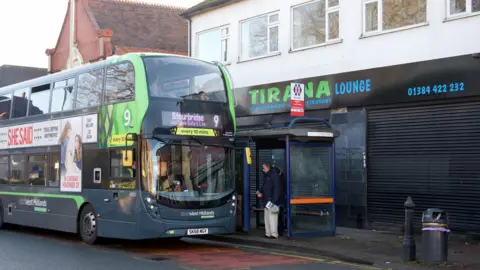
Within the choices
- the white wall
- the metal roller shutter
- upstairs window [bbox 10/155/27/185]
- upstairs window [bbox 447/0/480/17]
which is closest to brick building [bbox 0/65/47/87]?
the white wall

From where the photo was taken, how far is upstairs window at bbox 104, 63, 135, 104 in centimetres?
1323

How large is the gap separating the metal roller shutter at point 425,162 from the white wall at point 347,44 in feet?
4.65

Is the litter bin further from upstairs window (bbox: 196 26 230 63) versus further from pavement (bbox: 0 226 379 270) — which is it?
upstairs window (bbox: 196 26 230 63)

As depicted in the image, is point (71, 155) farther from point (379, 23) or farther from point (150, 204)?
point (379, 23)

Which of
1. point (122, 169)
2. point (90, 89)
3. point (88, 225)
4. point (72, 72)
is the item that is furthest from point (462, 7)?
point (88, 225)

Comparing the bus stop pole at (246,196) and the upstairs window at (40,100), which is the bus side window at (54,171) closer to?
the upstairs window at (40,100)

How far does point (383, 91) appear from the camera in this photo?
54.1 feet

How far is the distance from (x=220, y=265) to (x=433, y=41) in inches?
318

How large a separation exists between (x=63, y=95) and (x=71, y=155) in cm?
154

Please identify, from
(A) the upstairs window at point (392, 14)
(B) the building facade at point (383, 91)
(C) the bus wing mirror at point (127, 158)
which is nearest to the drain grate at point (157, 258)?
(C) the bus wing mirror at point (127, 158)

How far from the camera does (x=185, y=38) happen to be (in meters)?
37.9

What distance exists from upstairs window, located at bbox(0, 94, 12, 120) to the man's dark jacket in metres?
8.16

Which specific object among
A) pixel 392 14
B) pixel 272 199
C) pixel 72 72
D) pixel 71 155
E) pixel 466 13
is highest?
pixel 392 14

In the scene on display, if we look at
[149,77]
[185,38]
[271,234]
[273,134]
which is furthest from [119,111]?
[185,38]
